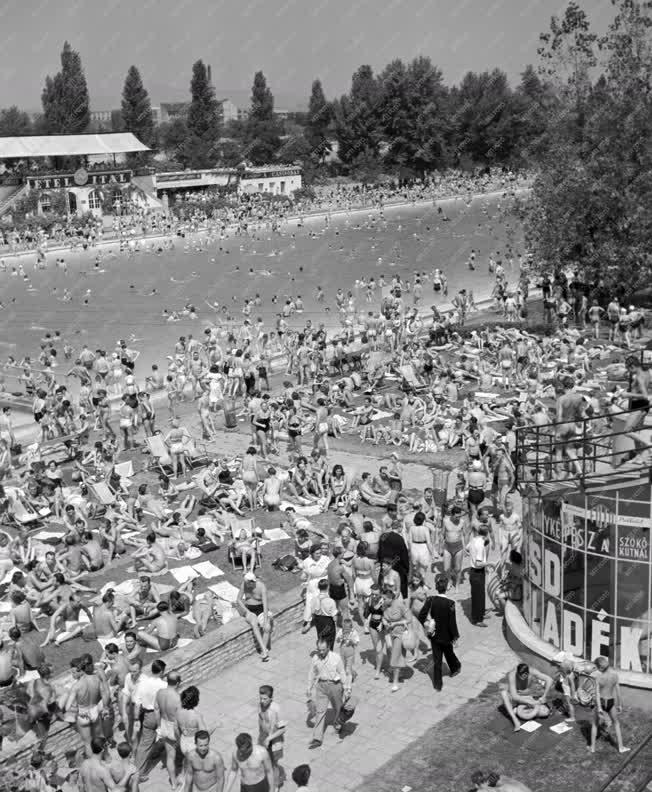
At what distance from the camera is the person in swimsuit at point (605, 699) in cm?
948

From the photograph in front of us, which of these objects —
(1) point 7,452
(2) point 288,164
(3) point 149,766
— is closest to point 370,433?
(1) point 7,452

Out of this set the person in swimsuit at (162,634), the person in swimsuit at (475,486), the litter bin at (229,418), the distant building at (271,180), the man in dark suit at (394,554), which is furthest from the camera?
the distant building at (271,180)

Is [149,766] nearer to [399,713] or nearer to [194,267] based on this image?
[399,713]

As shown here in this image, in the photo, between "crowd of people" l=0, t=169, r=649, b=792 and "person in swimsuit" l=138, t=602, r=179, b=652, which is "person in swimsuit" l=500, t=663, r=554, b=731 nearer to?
"crowd of people" l=0, t=169, r=649, b=792

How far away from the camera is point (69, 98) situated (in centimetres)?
10394

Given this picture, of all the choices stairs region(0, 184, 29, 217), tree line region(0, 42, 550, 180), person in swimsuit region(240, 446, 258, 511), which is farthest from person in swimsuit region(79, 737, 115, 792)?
tree line region(0, 42, 550, 180)

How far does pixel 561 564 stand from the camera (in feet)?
34.8

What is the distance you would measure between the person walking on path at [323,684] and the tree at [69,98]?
Answer: 328 ft

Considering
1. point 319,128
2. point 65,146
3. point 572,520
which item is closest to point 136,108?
point 319,128

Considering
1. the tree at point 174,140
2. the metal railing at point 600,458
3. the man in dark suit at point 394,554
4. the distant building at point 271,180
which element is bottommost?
the man in dark suit at point 394,554

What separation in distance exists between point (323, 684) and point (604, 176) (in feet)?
70.5

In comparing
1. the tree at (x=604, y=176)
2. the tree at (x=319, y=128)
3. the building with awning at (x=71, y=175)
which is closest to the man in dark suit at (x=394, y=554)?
the tree at (x=604, y=176)

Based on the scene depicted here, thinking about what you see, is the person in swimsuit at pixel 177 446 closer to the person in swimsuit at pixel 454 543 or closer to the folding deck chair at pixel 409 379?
the folding deck chair at pixel 409 379

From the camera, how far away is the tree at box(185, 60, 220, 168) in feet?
349
